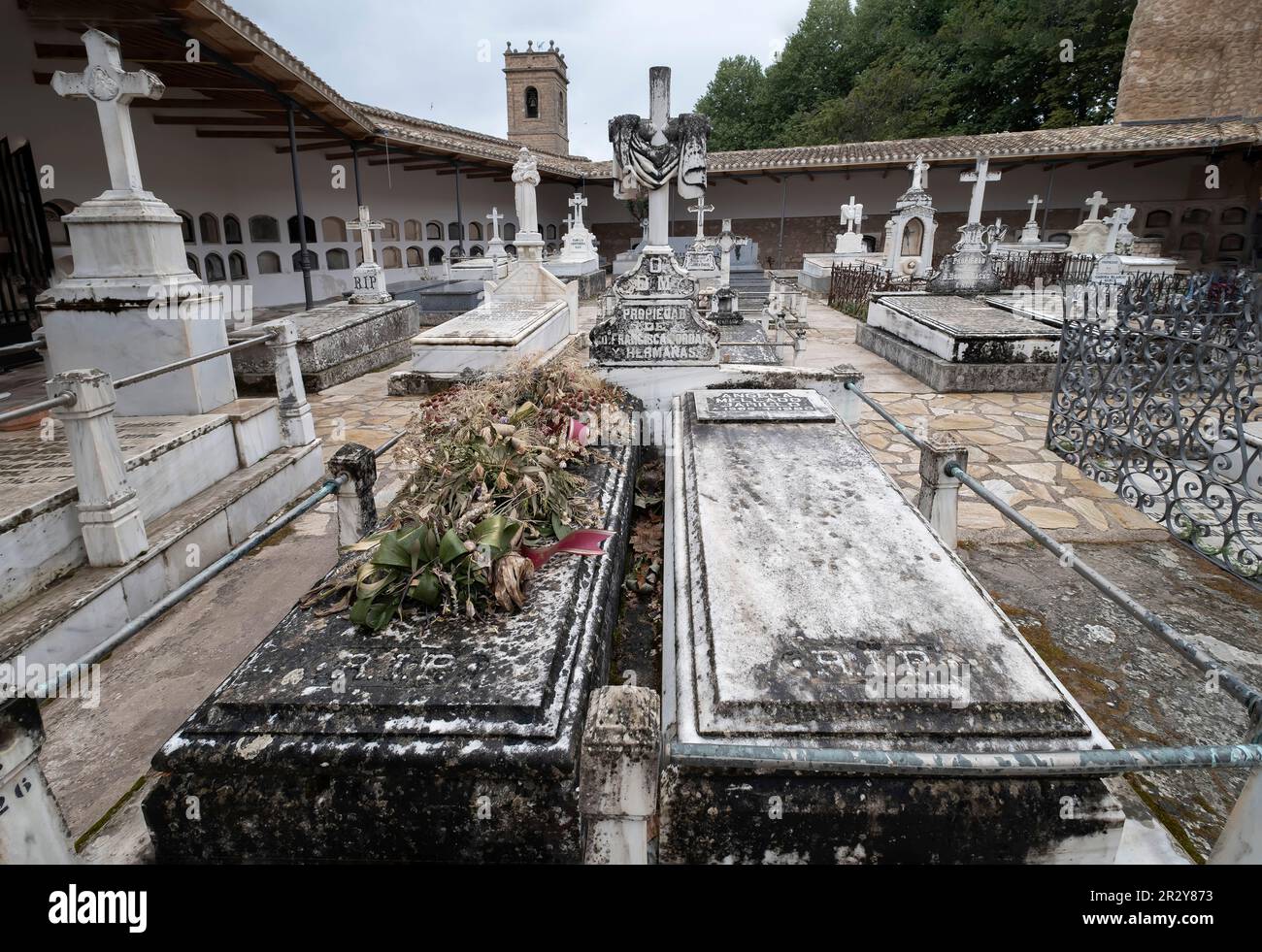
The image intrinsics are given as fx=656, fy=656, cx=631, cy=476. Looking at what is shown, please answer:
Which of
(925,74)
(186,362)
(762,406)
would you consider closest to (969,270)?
(762,406)

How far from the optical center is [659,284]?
5102 millimetres

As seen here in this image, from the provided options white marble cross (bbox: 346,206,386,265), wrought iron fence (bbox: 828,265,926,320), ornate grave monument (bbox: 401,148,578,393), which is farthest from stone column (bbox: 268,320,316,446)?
wrought iron fence (bbox: 828,265,926,320)

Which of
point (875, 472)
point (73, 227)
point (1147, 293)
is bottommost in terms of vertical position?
point (875, 472)

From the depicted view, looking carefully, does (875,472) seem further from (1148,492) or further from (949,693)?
(1148,492)

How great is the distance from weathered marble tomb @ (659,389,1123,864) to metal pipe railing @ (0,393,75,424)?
283 cm

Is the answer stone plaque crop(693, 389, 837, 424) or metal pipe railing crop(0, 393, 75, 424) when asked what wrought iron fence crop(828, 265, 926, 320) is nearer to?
stone plaque crop(693, 389, 837, 424)

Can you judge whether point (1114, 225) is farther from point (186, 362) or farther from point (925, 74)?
point (925, 74)

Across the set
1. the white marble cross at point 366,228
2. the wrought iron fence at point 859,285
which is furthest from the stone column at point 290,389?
the wrought iron fence at point 859,285

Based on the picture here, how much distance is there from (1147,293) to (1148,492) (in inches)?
54.4

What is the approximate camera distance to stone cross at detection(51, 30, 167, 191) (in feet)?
13.9

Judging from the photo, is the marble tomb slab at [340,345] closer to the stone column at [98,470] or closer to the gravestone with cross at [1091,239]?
the stone column at [98,470]

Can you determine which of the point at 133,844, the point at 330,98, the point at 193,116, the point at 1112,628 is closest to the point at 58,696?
the point at 133,844

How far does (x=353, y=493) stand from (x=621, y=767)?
226 cm

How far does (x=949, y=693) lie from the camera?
1.88 m
